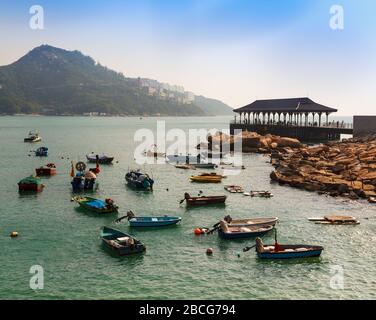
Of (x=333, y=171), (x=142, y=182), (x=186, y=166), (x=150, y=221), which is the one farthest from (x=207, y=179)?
(x=150, y=221)

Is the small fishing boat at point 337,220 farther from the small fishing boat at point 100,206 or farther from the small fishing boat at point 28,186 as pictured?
the small fishing boat at point 28,186

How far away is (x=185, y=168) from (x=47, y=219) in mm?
39558

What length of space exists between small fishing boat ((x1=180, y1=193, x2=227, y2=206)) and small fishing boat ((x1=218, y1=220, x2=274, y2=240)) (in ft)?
36.8

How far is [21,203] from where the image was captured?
50.9m

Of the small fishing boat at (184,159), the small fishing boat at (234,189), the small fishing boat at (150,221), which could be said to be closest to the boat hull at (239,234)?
the small fishing boat at (150,221)

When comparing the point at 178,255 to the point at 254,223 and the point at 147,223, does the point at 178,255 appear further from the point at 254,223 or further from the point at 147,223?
the point at 254,223

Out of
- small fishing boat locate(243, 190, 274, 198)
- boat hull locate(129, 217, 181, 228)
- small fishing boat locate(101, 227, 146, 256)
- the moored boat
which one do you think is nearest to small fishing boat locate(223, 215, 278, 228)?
boat hull locate(129, 217, 181, 228)

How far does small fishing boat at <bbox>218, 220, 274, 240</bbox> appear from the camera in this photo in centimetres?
3734

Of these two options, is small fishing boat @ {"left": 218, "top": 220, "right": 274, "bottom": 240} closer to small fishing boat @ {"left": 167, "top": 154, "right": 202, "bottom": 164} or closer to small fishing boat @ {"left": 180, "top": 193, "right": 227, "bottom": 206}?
small fishing boat @ {"left": 180, "top": 193, "right": 227, "bottom": 206}

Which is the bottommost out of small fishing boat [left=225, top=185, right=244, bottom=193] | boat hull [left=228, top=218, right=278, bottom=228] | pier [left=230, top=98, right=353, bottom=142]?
boat hull [left=228, top=218, right=278, bottom=228]

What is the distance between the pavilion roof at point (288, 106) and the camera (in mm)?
112938

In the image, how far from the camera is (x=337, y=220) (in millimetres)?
42469

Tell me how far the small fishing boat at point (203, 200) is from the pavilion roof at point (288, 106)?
69127 millimetres

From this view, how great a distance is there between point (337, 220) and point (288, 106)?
80.3 metres
